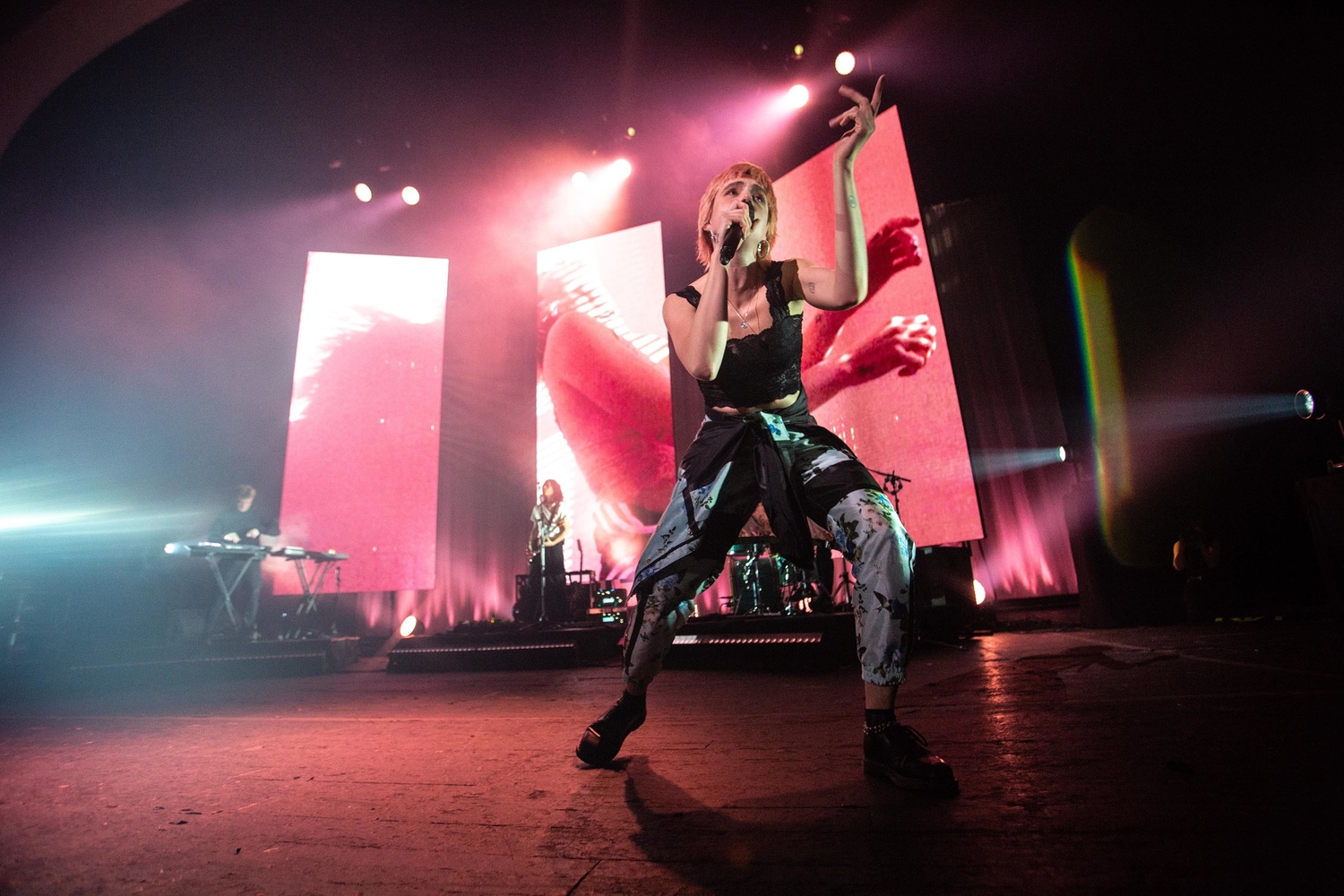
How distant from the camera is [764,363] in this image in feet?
4.92

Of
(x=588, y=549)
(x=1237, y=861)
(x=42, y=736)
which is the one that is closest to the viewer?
(x=1237, y=861)

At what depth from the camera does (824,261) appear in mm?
6883

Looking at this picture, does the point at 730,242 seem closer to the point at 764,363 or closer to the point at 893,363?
the point at 764,363

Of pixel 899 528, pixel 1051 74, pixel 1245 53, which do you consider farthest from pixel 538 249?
pixel 899 528

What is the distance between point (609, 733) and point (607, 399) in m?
6.77

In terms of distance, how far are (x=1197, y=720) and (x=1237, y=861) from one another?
1.03 m

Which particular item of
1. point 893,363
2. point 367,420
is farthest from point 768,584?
point 367,420

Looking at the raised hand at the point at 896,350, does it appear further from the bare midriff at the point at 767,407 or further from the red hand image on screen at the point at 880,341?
the bare midriff at the point at 767,407

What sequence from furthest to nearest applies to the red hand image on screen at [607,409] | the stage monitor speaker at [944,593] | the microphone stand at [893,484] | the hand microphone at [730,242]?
the red hand image on screen at [607,409] → the microphone stand at [893,484] → the stage monitor speaker at [944,593] → the hand microphone at [730,242]

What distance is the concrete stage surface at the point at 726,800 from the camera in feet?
2.60

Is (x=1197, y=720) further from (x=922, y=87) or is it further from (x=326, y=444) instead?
(x=326, y=444)

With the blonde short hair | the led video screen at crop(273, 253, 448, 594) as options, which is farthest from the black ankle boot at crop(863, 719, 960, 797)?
the led video screen at crop(273, 253, 448, 594)

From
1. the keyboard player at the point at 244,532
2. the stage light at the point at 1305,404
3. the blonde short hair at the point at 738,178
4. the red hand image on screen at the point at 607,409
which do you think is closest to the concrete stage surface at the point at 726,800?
the blonde short hair at the point at 738,178

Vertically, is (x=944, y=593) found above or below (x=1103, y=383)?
below
